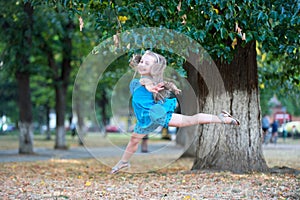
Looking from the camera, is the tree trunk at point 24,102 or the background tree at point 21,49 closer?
the background tree at point 21,49

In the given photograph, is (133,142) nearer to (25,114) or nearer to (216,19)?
(216,19)

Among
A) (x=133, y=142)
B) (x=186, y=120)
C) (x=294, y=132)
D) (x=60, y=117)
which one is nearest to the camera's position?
(x=186, y=120)

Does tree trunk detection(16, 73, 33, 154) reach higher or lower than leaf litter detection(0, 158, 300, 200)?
higher

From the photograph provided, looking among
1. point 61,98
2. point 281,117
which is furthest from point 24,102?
point 281,117

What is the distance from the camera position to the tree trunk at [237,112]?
10406 millimetres

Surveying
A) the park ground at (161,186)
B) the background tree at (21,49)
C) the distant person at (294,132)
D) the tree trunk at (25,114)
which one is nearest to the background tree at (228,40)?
the park ground at (161,186)

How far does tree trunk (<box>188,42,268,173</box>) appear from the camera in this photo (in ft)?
34.1

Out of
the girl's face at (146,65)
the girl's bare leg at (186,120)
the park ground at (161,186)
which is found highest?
the girl's face at (146,65)

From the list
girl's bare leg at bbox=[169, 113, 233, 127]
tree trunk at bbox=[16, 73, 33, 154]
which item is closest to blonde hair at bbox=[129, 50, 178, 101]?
girl's bare leg at bbox=[169, 113, 233, 127]

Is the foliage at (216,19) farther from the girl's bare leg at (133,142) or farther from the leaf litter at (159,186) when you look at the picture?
the girl's bare leg at (133,142)

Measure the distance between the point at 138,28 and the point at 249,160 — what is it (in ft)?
12.6

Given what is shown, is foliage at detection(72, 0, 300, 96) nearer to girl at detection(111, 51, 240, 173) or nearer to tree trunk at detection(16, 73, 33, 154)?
girl at detection(111, 51, 240, 173)

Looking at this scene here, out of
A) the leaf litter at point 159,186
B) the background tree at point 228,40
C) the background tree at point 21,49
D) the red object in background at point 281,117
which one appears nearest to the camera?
the leaf litter at point 159,186

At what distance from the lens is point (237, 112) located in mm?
10469
